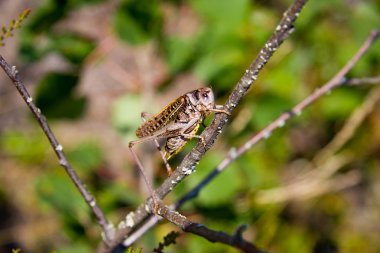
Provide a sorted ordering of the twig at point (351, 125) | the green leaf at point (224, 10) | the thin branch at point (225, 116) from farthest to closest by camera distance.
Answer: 1. the twig at point (351, 125)
2. the green leaf at point (224, 10)
3. the thin branch at point (225, 116)

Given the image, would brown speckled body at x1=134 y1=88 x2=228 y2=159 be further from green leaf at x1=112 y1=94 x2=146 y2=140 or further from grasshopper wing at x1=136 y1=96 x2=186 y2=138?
green leaf at x1=112 y1=94 x2=146 y2=140

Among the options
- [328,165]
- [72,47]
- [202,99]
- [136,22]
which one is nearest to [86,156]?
[72,47]

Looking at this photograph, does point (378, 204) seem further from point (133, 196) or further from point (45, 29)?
point (45, 29)

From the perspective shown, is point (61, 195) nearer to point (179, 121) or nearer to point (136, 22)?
point (136, 22)

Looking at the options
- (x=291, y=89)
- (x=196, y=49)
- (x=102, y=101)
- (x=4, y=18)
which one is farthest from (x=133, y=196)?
(x=4, y=18)

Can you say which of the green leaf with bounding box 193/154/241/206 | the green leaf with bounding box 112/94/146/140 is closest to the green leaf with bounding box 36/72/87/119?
the green leaf with bounding box 112/94/146/140

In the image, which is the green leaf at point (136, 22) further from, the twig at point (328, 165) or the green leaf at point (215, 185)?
the twig at point (328, 165)

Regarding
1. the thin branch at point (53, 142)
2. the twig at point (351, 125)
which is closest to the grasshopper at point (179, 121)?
the thin branch at point (53, 142)
